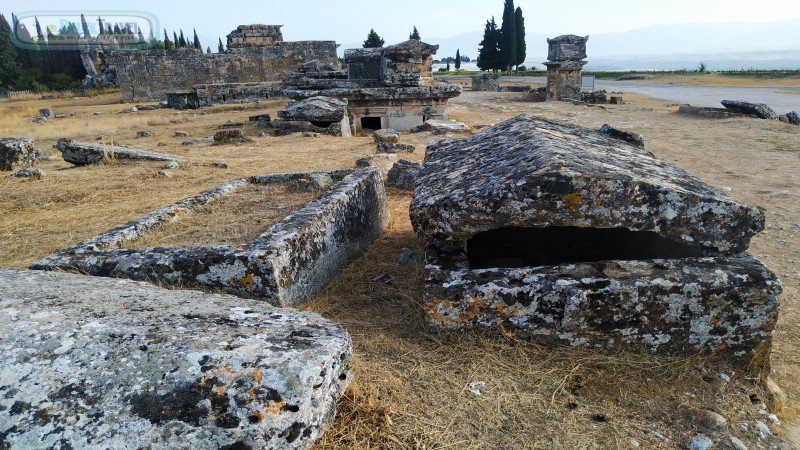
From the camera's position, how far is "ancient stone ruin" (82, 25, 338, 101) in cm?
2484

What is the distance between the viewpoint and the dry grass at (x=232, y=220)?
3.73 meters

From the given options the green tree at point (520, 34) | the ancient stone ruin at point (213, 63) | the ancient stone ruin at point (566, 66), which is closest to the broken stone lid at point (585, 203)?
the ancient stone ruin at point (566, 66)

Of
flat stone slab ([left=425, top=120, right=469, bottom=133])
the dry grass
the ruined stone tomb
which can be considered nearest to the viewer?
the ruined stone tomb

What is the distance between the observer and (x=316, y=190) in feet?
16.7

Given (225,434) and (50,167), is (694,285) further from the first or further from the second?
(50,167)

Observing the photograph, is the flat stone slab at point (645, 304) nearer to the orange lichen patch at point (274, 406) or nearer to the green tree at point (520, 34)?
the orange lichen patch at point (274, 406)

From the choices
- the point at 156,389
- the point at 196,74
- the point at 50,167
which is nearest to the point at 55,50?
the point at 196,74

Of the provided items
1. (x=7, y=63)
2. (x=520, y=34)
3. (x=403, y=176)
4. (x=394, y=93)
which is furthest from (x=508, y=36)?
(x=7, y=63)

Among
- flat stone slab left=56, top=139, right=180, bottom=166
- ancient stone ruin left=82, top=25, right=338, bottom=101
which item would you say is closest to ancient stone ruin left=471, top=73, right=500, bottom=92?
ancient stone ruin left=82, top=25, right=338, bottom=101

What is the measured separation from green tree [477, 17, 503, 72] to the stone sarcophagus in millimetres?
47405

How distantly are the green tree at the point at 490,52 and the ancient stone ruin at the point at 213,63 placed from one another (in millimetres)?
24705

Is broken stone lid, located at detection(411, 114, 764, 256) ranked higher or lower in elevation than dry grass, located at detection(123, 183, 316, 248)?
higher

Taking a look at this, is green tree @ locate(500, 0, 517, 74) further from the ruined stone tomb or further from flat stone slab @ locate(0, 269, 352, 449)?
flat stone slab @ locate(0, 269, 352, 449)

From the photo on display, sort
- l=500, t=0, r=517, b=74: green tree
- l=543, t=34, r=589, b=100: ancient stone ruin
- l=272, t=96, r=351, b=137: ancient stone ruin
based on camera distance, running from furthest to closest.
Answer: l=500, t=0, r=517, b=74: green tree → l=543, t=34, r=589, b=100: ancient stone ruin → l=272, t=96, r=351, b=137: ancient stone ruin
